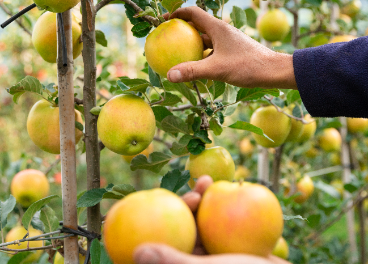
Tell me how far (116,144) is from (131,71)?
10.1ft

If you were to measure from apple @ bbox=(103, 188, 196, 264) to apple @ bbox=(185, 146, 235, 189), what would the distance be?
354mm

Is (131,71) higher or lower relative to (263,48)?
lower

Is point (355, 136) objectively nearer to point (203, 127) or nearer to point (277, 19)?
point (277, 19)

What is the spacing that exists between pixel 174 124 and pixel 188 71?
0.19 meters

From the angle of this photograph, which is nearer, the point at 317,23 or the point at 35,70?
the point at 317,23

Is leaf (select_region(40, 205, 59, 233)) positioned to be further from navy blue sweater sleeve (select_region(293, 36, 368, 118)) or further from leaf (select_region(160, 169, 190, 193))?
navy blue sweater sleeve (select_region(293, 36, 368, 118))

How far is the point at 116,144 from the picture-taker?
65 centimetres

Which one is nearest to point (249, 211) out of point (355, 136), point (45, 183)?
point (45, 183)

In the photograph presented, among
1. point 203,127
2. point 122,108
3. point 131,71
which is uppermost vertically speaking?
point 122,108

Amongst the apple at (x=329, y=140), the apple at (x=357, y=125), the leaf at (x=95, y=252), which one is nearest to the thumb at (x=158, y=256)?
the leaf at (x=95, y=252)

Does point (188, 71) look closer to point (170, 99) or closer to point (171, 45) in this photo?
point (171, 45)

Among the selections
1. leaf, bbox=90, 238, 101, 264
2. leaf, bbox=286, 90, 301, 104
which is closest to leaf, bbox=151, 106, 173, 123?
leaf, bbox=90, 238, 101, 264

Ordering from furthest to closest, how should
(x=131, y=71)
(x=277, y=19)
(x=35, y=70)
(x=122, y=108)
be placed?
(x=131, y=71) → (x=35, y=70) → (x=277, y=19) → (x=122, y=108)

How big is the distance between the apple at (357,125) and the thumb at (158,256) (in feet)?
5.62
